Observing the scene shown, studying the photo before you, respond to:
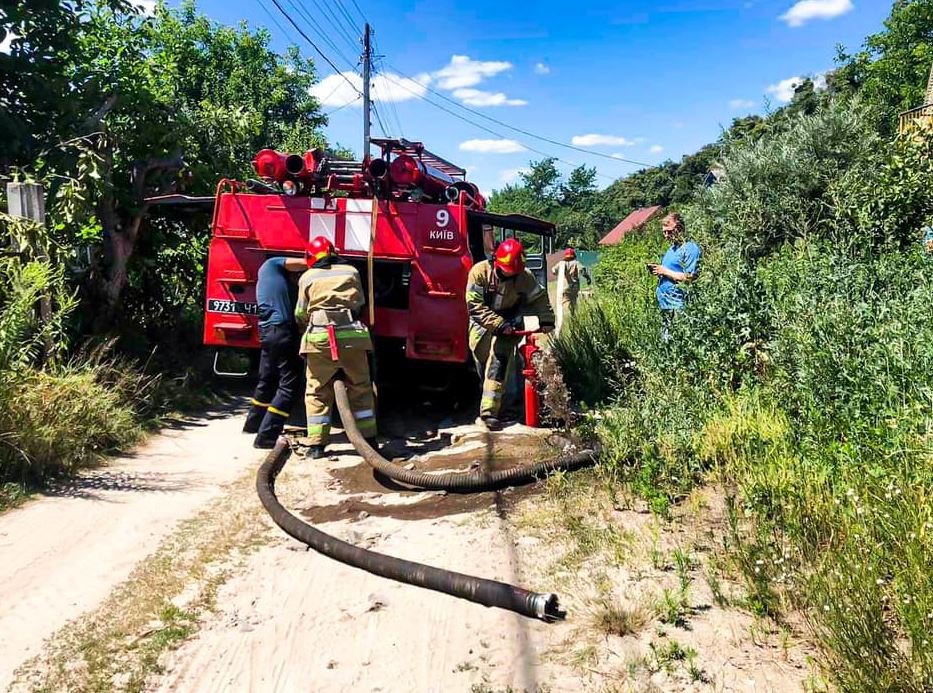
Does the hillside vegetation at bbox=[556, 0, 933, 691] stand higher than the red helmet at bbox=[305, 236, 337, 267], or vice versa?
the red helmet at bbox=[305, 236, 337, 267]

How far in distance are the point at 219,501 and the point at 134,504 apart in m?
0.50

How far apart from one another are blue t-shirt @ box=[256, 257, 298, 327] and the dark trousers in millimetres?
66

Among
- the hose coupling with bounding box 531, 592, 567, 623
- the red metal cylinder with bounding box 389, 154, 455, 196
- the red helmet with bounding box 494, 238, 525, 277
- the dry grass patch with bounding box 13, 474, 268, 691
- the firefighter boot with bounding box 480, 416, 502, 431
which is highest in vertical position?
the red metal cylinder with bounding box 389, 154, 455, 196

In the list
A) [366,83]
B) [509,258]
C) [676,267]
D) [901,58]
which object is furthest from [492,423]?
[901,58]

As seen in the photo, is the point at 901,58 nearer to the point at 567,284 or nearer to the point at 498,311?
the point at 567,284

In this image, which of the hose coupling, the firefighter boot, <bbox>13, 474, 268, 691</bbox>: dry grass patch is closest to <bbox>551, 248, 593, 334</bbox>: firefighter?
the firefighter boot

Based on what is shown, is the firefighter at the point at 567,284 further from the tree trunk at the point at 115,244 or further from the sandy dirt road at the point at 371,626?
the sandy dirt road at the point at 371,626

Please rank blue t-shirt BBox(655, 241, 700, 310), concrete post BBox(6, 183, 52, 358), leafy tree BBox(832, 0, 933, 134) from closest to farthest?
concrete post BBox(6, 183, 52, 358) < blue t-shirt BBox(655, 241, 700, 310) < leafy tree BBox(832, 0, 933, 134)

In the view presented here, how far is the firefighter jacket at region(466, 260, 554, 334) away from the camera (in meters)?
6.15

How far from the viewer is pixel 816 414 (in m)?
3.81

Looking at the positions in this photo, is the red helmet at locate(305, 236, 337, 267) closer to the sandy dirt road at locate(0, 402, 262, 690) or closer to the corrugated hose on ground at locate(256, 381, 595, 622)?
the corrugated hose on ground at locate(256, 381, 595, 622)

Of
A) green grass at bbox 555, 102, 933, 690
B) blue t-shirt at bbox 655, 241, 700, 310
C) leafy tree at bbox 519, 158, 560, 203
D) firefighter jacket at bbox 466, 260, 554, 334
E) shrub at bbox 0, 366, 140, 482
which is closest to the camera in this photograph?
green grass at bbox 555, 102, 933, 690

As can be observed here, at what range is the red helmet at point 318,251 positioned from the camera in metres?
5.86

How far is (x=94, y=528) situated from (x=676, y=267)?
5.05 m
